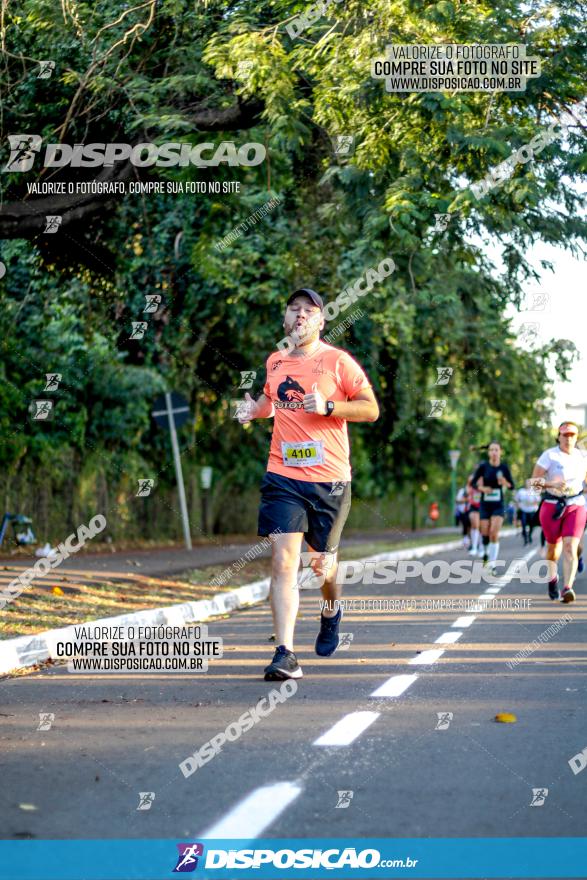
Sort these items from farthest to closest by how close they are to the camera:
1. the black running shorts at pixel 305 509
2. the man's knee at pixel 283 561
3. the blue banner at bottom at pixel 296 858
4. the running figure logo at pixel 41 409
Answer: the running figure logo at pixel 41 409 → the black running shorts at pixel 305 509 → the man's knee at pixel 283 561 → the blue banner at bottom at pixel 296 858

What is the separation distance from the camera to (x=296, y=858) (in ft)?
14.9

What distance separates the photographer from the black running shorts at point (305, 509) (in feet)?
27.3

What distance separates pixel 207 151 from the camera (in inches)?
567

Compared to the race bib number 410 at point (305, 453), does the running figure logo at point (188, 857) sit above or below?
below

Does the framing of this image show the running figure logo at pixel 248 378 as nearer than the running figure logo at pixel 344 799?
No

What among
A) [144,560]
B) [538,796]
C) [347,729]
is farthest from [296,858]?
[144,560]

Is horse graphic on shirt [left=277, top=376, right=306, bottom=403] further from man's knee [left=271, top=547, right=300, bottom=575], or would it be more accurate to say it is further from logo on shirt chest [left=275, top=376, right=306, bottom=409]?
man's knee [left=271, top=547, right=300, bottom=575]

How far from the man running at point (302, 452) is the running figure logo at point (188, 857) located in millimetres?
3569

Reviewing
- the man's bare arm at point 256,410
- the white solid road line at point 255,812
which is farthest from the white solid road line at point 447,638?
the white solid road line at point 255,812

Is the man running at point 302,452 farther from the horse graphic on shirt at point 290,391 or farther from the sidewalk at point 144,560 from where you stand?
the sidewalk at point 144,560

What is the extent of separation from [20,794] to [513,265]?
10.9m

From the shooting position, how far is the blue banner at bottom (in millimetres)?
4410

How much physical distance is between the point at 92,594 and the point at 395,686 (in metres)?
6.33

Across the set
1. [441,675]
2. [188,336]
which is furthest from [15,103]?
[188,336]
